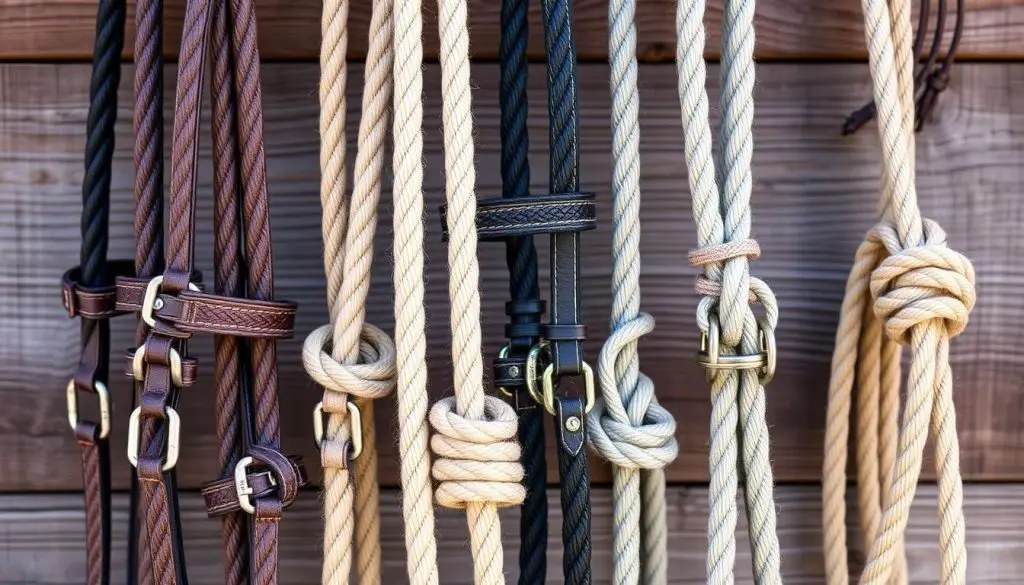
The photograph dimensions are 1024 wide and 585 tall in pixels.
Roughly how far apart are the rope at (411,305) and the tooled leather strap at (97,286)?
12.4 inches

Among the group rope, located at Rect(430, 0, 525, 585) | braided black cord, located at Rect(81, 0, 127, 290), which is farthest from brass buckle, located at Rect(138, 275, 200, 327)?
rope, located at Rect(430, 0, 525, 585)

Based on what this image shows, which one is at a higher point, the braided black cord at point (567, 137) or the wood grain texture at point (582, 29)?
the wood grain texture at point (582, 29)

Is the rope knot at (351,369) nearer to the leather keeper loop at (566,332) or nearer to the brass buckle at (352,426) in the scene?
the brass buckle at (352,426)

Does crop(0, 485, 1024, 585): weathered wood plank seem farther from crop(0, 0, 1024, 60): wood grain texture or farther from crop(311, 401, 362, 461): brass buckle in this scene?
crop(0, 0, 1024, 60): wood grain texture

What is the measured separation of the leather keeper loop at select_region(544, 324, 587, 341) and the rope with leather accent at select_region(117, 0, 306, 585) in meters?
0.25

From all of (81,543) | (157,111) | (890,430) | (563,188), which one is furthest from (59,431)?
(890,430)

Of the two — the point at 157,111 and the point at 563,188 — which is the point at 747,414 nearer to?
the point at 563,188

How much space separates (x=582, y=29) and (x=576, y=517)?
1.71 feet

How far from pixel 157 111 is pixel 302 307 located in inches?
9.9

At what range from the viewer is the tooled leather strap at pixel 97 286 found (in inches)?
30.5

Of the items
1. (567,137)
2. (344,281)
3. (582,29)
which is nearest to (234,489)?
(344,281)

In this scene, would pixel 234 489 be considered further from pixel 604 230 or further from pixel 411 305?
pixel 604 230

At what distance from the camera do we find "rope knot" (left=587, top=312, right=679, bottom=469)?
72 centimetres

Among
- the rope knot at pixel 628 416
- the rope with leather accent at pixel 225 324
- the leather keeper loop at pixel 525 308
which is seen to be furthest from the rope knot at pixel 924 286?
the rope with leather accent at pixel 225 324
